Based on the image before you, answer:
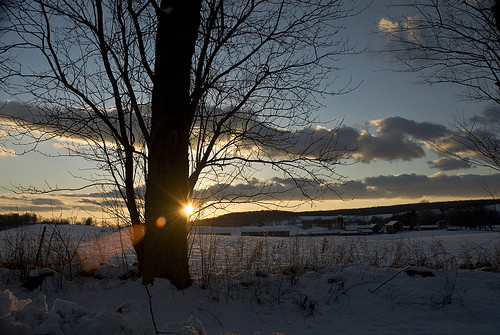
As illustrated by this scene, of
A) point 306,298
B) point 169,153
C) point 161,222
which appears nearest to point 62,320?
point 161,222

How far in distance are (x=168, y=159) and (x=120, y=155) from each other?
1.51 m

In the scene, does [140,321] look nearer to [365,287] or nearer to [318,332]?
[318,332]

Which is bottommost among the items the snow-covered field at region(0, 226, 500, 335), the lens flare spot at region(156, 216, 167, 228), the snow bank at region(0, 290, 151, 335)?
the snow-covered field at region(0, 226, 500, 335)

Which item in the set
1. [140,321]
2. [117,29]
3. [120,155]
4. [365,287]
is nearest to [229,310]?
[365,287]

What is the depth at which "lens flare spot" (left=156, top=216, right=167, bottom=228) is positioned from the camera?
510cm

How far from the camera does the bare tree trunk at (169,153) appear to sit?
201 inches

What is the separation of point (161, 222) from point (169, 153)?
3.25ft

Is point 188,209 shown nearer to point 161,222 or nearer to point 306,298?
point 161,222

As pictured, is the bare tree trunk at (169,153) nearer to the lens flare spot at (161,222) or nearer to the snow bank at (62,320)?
the lens flare spot at (161,222)

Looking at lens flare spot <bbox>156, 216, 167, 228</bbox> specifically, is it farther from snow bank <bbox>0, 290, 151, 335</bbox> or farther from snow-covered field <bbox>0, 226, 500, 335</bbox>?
snow bank <bbox>0, 290, 151, 335</bbox>

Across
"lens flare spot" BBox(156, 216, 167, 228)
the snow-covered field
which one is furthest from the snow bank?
"lens flare spot" BBox(156, 216, 167, 228)

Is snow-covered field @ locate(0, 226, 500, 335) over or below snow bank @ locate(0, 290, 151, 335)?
below

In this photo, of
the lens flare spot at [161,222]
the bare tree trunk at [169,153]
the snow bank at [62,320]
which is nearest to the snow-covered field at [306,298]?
the bare tree trunk at [169,153]

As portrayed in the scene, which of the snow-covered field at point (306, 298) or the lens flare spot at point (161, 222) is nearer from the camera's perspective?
the snow-covered field at point (306, 298)
